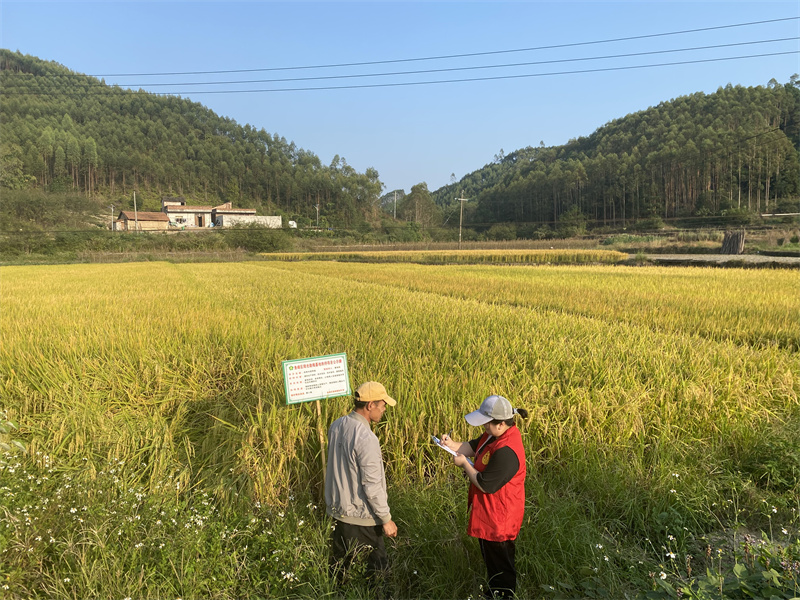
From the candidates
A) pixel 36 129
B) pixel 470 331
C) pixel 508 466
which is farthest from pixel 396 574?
pixel 36 129

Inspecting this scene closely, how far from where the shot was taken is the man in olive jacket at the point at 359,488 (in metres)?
2.12

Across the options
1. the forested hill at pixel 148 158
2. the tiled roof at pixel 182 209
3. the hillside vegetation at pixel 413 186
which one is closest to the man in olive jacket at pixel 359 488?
the hillside vegetation at pixel 413 186

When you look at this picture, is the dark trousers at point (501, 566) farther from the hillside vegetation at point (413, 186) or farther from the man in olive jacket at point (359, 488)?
the hillside vegetation at point (413, 186)

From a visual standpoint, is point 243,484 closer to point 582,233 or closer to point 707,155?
point 582,233

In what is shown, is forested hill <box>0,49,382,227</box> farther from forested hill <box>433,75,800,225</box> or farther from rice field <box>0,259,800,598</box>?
rice field <box>0,259,800,598</box>

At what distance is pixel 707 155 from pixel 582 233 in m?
20.5

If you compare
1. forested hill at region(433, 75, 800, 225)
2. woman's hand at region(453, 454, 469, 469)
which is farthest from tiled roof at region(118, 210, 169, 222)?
woman's hand at region(453, 454, 469, 469)

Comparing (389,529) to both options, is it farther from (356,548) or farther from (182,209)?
(182,209)

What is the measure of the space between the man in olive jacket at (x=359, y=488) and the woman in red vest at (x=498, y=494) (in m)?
0.42

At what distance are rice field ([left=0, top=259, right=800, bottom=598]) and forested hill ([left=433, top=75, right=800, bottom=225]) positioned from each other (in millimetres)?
62036

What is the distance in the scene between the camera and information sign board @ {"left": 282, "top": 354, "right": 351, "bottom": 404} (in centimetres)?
264

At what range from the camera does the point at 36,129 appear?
86.4 meters

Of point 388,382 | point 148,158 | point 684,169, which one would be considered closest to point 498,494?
point 388,382

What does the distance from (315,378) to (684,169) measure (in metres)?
77.8
